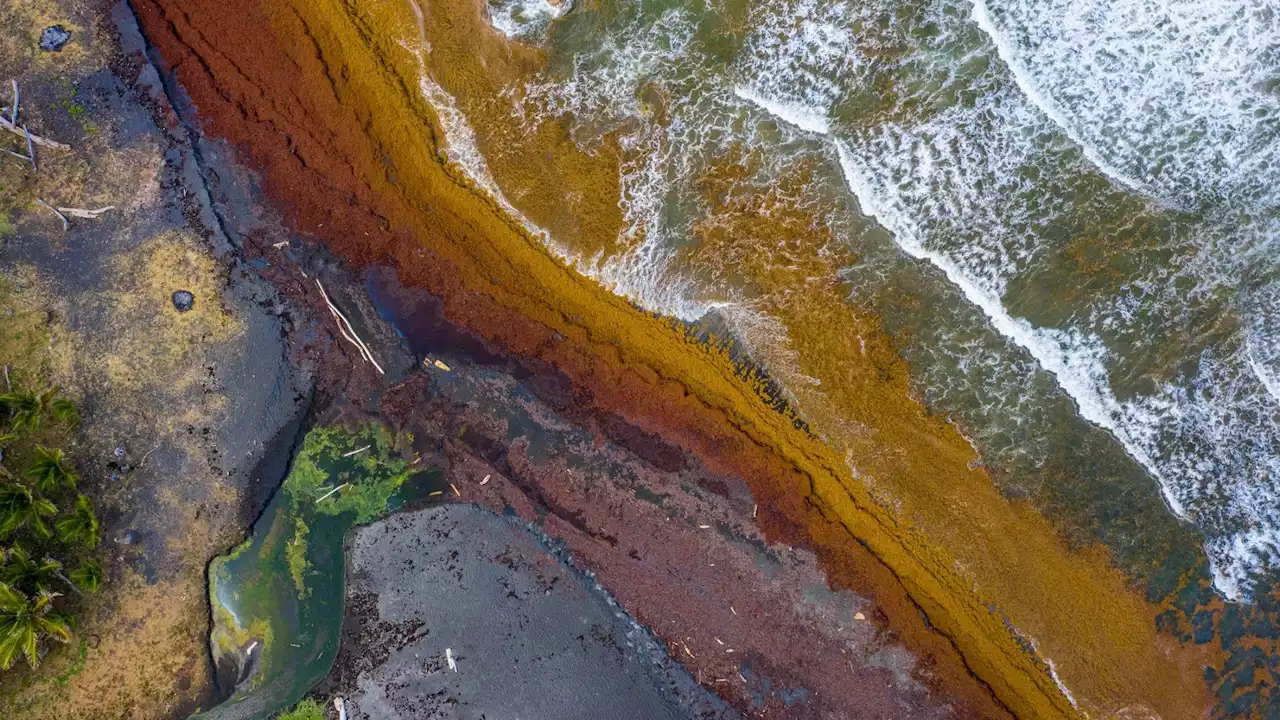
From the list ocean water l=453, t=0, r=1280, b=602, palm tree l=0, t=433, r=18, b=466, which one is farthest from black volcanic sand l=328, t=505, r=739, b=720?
palm tree l=0, t=433, r=18, b=466

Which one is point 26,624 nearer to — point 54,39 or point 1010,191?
point 54,39

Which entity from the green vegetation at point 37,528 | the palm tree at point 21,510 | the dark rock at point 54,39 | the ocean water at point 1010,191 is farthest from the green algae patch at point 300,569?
the dark rock at point 54,39

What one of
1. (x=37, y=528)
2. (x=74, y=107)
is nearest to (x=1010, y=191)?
(x=74, y=107)

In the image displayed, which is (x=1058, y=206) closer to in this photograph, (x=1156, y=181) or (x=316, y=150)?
(x=1156, y=181)

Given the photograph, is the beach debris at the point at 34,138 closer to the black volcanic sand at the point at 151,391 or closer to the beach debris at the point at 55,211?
the black volcanic sand at the point at 151,391

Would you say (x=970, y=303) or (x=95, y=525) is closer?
(x=95, y=525)

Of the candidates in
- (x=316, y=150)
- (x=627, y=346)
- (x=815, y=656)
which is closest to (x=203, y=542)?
(x=316, y=150)
